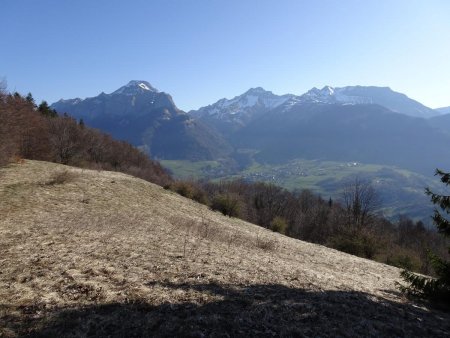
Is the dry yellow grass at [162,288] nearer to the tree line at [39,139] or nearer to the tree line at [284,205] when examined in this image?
the tree line at [284,205]

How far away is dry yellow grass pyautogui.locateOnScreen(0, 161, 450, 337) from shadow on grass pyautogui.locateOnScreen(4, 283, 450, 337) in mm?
32

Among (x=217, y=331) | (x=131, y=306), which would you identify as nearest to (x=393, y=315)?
(x=217, y=331)

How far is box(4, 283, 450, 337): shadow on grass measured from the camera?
7.63m

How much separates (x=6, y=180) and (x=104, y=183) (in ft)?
24.0

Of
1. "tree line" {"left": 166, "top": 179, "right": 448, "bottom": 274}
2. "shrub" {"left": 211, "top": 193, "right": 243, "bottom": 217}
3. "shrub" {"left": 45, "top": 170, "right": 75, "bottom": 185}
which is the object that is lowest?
"tree line" {"left": 166, "top": 179, "right": 448, "bottom": 274}

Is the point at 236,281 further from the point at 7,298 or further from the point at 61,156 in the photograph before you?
the point at 61,156

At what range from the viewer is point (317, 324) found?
8656 mm

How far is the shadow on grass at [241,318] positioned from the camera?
7.63 m

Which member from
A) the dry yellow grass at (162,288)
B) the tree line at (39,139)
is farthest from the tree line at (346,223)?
the tree line at (39,139)

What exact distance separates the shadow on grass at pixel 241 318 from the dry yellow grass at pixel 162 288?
1.3 inches

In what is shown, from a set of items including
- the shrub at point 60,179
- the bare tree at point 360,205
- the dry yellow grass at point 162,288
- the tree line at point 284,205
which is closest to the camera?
the dry yellow grass at point 162,288

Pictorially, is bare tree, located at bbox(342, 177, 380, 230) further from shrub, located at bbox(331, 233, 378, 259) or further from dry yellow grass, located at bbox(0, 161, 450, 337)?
dry yellow grass, located at bbox(0, 161, 450, 337)

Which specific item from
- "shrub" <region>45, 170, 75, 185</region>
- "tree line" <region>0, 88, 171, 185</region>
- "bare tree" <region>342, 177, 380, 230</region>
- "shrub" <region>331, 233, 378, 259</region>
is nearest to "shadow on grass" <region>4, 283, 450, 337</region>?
"shrub" <region>45, 170, 75, 185</region>

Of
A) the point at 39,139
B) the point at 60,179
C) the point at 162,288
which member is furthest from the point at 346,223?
the point at 162,288
